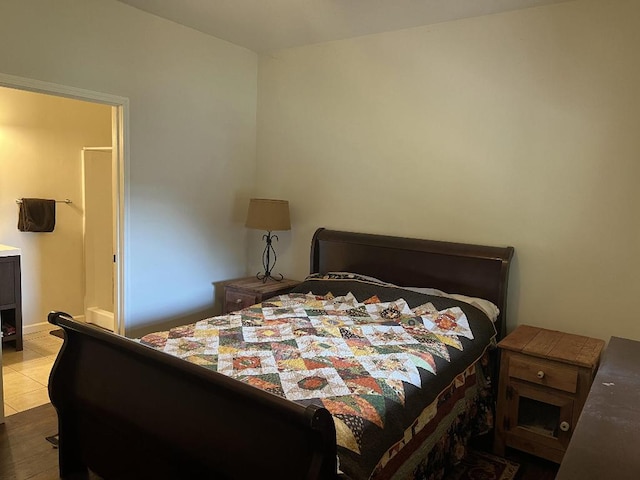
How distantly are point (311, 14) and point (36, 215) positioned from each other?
3055 millimetres

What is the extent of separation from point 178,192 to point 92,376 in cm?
183

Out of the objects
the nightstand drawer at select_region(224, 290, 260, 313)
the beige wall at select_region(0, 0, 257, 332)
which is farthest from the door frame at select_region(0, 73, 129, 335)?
the nightstand drawer at select_region(224, 290, 260, 313)

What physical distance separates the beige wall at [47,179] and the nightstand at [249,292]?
6.14 feet

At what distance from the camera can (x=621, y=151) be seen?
9.14ft

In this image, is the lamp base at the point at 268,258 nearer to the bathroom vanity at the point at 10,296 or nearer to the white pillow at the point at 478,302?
the white pillow at the point at 478,302

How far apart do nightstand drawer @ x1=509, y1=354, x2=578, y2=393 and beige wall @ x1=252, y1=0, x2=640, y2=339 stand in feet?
1.80

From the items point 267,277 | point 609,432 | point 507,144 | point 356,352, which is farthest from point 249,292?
point 609,432

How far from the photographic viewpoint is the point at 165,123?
3.57 metres

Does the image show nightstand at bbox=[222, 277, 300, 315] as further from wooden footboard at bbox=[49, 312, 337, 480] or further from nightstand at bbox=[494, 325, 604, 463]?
nightstand at bbox=[494, 325, 604, 463]

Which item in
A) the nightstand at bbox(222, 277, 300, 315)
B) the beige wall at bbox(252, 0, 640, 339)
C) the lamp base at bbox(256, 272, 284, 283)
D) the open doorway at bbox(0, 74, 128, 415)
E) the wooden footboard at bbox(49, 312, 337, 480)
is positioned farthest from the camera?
the open doorway at bbox(0, 74, 128, 415)

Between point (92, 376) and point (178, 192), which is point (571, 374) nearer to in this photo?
point (92, 376)

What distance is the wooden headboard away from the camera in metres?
3.10

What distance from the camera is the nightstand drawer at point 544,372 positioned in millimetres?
2494

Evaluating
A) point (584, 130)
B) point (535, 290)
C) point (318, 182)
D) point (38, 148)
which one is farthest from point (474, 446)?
point (38, 148)
